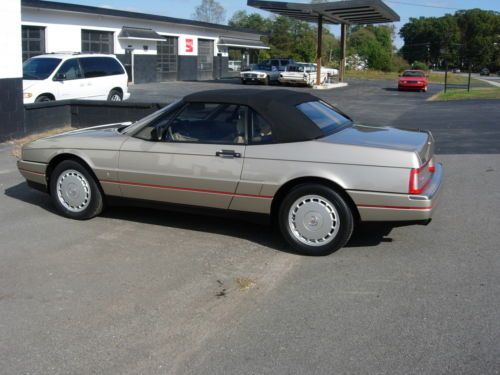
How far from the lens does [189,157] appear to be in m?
6.07

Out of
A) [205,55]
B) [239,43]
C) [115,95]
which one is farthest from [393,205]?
[239,43]

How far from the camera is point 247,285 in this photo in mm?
4941

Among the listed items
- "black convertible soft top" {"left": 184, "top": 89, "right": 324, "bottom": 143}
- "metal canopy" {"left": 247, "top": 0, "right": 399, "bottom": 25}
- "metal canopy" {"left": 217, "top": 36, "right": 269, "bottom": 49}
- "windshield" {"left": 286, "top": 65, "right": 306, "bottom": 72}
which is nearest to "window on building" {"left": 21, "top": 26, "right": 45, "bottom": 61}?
"metal canopy" {"left": 247, "top": 0, "right": 399, "bottom": 25}

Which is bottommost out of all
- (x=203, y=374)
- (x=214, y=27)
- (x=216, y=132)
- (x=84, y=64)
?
(x=203, y=374)

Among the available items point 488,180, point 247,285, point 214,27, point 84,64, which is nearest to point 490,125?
point 488,180

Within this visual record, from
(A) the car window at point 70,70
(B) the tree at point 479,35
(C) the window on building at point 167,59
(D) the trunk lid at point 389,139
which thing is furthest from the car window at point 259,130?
(B) the tree at point 479,35

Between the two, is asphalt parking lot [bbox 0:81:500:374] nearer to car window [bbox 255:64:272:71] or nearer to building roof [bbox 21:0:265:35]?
building roof [bbox 21:0:265:35]

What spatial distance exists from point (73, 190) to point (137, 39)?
30.9m

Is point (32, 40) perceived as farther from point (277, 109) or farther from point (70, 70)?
point (277, 109)

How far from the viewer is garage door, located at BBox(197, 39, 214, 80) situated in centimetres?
4653

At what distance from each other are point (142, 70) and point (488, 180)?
31.1 meters

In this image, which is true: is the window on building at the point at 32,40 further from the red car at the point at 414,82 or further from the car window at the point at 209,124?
the car window at the point at 209,124

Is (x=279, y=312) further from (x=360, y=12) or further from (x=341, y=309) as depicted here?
(x=360, y=12)

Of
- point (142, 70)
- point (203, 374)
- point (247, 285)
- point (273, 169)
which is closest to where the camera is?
point (203, 374)
